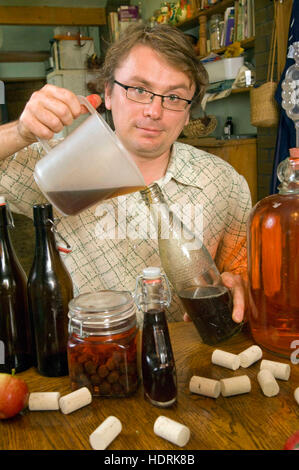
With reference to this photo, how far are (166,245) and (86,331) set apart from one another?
0.33 meters

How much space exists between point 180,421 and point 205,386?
76 millimetres

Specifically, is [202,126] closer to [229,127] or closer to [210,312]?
[229,127]

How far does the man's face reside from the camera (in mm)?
1189

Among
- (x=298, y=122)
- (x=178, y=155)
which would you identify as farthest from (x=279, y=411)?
(x=178, y=155)

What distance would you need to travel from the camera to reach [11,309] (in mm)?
760

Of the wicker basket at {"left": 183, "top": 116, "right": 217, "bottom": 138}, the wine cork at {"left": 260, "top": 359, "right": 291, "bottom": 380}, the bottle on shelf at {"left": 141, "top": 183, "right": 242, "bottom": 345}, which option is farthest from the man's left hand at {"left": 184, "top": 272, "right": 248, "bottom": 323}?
the wicker basket at {"left": 183, "top": 116, "right": 217, "bottom": 138}

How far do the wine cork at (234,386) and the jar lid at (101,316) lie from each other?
17 centimetres

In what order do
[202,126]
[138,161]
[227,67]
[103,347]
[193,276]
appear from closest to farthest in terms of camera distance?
[103,347] → [193,276] → [138,161] → [227,67] → [202,126]

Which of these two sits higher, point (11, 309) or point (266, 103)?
point (266, 103)

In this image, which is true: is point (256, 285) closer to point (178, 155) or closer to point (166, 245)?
point (166, 245)

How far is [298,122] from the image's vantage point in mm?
895

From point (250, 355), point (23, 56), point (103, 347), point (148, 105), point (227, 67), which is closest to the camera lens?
point (103, 347)

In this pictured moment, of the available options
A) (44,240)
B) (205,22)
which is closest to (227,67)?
(205,22)
